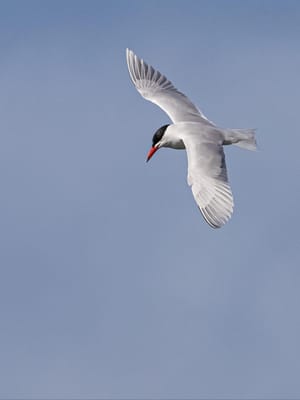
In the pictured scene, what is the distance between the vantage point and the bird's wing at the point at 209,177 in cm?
1768

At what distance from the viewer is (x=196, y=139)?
65.2 feet

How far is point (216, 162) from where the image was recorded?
19078mm

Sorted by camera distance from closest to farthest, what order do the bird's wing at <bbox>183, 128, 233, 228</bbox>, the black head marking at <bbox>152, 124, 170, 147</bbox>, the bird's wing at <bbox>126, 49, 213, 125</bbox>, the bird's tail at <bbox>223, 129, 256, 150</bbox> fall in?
the bird's wing at <bbox>183, 128, 233, 228</bbox>, the bird's tail at <bbox>223, 129, 256, 150</bbox>, the black head marking at <bbox>152, 124, 170, 147</bbox>, the bird's wing at <bbox>126, 49, 213, 125</bbox>

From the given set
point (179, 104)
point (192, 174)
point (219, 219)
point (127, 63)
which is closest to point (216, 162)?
point (192, 174)

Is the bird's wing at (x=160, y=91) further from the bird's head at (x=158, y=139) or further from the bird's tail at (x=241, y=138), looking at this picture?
the bird's tail at (x=241, y=138)

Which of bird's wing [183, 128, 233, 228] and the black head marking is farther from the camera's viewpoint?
the black head marking

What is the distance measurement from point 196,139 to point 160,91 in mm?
3563

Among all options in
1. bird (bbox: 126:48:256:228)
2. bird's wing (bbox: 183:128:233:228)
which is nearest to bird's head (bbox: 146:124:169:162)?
bird (bbox: 126:48:256:228)

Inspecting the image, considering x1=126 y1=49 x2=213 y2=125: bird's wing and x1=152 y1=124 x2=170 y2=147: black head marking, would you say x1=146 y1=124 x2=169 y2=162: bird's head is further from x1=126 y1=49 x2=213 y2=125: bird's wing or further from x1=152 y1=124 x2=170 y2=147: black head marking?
x1=126 y1=49 x2=213 y2=125: bird's wing

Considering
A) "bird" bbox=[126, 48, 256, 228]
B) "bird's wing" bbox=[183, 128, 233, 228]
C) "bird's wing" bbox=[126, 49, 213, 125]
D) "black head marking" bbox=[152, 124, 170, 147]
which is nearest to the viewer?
A: "bird's wing" bbox=[183, 128, 233, 228]

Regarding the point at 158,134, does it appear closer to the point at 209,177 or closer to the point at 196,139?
the point at 196,139

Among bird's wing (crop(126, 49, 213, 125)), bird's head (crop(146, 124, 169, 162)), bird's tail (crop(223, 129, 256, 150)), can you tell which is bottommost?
bird's head (crop(146, 124, 169, 162))

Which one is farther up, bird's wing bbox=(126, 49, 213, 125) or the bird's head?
bird's wing bbox=(126, 49, 213, 125)

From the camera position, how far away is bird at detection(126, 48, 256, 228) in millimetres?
17953
